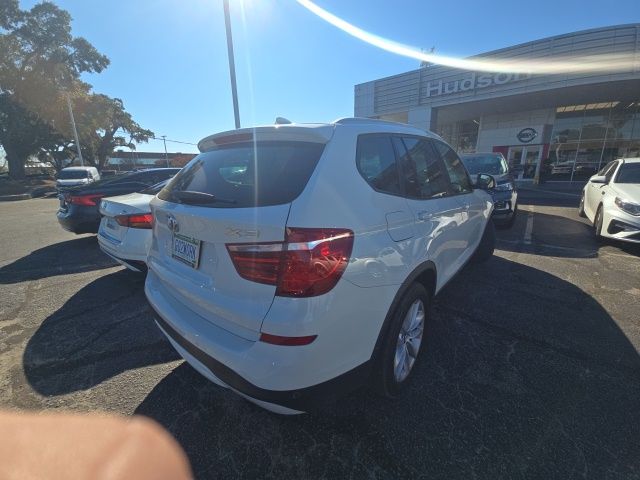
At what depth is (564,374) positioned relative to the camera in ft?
8.15

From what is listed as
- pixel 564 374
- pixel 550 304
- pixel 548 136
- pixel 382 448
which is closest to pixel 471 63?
pixel 548 136

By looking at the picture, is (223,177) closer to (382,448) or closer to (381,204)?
(381,204)

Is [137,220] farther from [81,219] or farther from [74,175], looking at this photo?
[74,175]

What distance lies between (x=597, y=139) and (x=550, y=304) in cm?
2323

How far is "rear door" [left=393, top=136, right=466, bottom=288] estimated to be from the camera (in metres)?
2.25

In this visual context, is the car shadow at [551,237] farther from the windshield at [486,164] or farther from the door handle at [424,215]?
the door handle at [424,215]

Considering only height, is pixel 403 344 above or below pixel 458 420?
above

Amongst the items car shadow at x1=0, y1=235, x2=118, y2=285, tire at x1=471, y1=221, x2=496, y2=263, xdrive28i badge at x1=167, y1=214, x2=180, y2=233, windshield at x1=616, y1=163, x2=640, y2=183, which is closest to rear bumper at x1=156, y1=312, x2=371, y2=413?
xdrive28i badge at x1=167, y1=214, x2=180, y2=233

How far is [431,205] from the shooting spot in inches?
96.1

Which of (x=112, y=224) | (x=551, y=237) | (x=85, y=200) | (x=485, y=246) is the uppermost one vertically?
(x=85, y=200)

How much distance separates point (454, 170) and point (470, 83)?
17.6 meters

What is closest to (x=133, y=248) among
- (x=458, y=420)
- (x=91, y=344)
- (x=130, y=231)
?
(x=130, y=231)

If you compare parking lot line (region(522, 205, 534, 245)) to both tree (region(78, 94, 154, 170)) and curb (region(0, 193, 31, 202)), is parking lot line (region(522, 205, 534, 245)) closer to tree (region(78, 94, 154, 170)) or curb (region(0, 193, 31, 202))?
curb (region(0, 193, 31, 202))

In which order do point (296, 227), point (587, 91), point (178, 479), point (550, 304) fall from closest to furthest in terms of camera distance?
point (296, 227) < point (178, 479) < point (550, 304) < point (587, 91)
